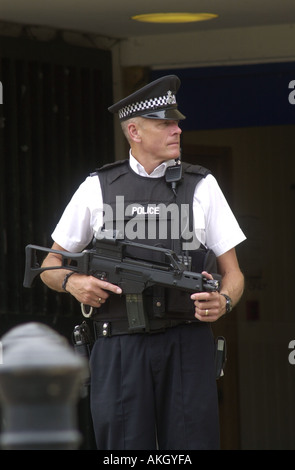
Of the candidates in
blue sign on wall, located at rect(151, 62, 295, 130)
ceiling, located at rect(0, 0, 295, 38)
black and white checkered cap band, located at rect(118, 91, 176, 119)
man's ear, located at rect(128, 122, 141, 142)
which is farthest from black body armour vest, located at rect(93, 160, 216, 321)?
blue sign on wall, located at rect(151, 62, 295, 130)

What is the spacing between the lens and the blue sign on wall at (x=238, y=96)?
6.03m

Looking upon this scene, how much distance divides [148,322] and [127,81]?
2.41m

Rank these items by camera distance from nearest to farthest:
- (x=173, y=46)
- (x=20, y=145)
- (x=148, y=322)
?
1. (x=148, y=322)
2. (x=20, y=145)
3. (x=173, y=46)

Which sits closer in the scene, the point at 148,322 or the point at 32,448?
the point at 32,448

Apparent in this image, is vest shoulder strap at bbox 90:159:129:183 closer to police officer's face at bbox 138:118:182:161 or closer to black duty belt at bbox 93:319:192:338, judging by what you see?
police officer's face at bbox 138:118:182:161

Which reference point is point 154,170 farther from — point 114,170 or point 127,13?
point 127,13

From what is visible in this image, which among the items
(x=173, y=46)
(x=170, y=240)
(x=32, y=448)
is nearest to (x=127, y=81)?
(x=173, y=46)

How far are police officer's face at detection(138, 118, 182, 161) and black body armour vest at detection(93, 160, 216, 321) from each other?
3.5 inches

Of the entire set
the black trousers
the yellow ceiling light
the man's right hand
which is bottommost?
the black trousers

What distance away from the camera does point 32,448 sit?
2334mm

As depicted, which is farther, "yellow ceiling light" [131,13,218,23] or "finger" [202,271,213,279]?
"yellow ceiling light" [131,13,218,23]

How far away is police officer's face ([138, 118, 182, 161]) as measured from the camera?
4.41m

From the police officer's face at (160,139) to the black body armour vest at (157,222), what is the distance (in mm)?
88
